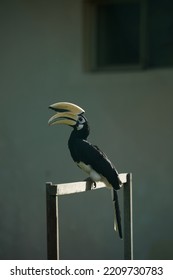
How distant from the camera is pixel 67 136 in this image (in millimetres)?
5156

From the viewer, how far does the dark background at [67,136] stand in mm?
4918

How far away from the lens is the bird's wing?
3625 millimetres

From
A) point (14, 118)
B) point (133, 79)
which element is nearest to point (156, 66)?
point (133, 79)

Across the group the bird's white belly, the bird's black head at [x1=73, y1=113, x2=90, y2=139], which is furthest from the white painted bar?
the bird's black head at [x1=73, y1=113, x2=90, y2=139]

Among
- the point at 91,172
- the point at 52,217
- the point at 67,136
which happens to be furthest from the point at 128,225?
the point at 67,136

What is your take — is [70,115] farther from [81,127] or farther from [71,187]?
[71,187]

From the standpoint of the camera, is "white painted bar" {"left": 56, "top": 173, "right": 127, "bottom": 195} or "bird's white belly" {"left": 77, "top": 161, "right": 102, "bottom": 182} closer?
"white painted bar" {"left": 56, "top": 173, "right": 127, "bottom": 195}

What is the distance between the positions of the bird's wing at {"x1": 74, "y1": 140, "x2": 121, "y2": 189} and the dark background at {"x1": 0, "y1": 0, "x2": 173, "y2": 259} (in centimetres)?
129

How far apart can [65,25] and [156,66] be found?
25.1 inches

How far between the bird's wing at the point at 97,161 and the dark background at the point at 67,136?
4.22 ft

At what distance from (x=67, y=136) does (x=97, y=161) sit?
1.53 metres

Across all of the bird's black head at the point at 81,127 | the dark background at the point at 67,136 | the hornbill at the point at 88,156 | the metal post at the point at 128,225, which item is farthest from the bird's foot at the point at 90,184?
the dark background at the point at 67,136

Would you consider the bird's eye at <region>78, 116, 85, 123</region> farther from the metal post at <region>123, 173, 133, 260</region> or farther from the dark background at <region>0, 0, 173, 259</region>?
the dark background at <region>0, 0, 173, 259</region>
